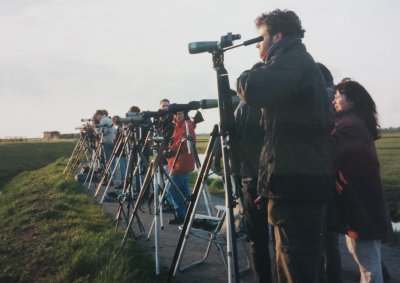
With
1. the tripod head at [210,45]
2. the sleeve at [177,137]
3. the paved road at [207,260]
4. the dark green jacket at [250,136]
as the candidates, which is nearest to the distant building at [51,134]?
the sleeve at [177,137]

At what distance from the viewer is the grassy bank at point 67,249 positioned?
10.9 ft

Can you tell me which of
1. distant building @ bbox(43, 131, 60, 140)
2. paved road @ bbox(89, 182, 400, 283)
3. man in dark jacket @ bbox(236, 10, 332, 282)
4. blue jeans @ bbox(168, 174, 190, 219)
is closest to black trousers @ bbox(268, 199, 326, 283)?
man in dark jacket @ bbox(236, 10, 332, 282)

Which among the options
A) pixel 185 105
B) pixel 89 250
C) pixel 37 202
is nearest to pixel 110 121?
pixel 37 202

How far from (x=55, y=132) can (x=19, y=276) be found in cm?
6996

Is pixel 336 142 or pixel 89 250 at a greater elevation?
pixel 336 142

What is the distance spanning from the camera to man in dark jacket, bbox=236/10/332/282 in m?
1.78

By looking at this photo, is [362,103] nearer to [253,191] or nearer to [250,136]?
[250,136]

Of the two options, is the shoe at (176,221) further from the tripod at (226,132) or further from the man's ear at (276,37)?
the man's ear at (276,37)

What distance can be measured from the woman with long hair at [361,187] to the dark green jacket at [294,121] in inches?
32.2

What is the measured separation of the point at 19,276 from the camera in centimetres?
358

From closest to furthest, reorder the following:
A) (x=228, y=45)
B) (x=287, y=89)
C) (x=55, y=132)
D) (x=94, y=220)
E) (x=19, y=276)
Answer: (x=287, y=89) < (x=228, y=45) < (x=19, y=276) < (x=94, y=220) < (x=55, y=132)

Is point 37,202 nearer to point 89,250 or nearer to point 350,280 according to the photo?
point 89,250

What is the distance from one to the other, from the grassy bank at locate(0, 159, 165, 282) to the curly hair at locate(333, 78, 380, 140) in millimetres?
2677

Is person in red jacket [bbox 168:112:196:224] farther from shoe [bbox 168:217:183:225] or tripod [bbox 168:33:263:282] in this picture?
tripod [bbox 168:33:263:282]
